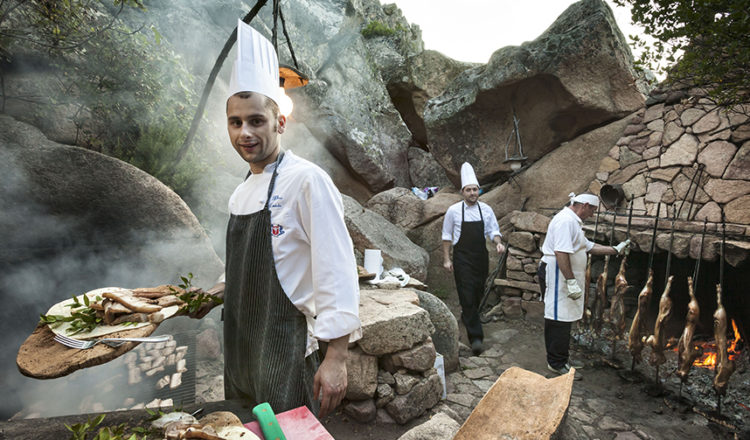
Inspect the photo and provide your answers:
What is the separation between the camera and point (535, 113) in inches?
284

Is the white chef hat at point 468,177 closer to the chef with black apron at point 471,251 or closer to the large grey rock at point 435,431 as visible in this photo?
the chef with black apron at point 471,251

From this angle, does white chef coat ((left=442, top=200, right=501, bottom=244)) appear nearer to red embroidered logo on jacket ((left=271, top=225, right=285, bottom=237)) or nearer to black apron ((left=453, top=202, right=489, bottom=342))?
black apron ((left=453, top=202, right=489, bottom=342))

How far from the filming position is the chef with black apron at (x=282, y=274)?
126 cm

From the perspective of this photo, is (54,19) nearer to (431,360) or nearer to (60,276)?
(60,276)

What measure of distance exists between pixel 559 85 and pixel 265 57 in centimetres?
695

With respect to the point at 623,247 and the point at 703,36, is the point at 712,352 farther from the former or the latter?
the point at 703,36

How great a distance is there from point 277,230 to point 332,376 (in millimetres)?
632

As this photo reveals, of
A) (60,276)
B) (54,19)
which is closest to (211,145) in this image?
(54,19)

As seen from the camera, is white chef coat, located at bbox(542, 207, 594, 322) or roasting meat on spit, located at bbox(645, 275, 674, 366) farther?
white chef coat, located at bbox(542, 207, 594, 322)

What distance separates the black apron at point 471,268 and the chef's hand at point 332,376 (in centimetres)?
410

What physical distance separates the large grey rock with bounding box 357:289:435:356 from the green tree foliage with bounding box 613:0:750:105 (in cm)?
391

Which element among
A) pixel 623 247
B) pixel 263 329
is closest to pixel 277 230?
pixel 263 329

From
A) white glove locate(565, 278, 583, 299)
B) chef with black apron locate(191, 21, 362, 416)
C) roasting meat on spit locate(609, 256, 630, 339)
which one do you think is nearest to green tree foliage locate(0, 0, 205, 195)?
chef with black apron locate(191, 21, 362, 416)

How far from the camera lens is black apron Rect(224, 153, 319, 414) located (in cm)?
134
